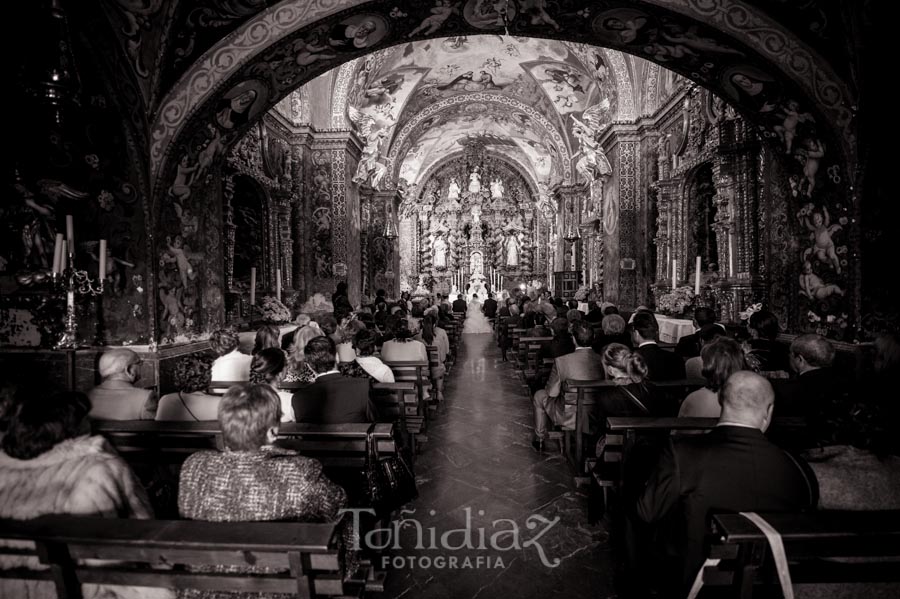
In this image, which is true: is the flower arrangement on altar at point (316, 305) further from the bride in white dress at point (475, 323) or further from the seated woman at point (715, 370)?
the seated woman at point (715, 370)

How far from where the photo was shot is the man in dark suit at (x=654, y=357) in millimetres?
4410

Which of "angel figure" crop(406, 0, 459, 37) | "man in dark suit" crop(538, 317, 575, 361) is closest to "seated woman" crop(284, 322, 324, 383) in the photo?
"man in dark suit" crop(538, 317, 575, 361)

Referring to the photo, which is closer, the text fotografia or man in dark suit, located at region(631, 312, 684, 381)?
the text fotografia

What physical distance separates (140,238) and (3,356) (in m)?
1.65

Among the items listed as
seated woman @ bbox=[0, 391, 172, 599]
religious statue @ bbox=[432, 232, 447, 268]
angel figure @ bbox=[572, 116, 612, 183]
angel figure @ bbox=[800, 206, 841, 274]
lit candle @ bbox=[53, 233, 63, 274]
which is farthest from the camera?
religious statue @ bbox=[432, 232, 447, 268]

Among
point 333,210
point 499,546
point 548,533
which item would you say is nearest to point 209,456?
point 499,546

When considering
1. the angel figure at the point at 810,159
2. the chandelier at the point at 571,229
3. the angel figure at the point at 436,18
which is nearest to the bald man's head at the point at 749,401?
the angel figure at the point at 810,159

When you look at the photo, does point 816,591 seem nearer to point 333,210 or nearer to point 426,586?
point 426,586

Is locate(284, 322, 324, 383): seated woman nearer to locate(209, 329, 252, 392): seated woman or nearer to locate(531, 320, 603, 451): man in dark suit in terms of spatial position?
locate(209, 329, 252, 392): seated woman

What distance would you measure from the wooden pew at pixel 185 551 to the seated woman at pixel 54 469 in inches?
5.7

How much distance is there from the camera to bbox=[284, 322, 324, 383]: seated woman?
4.03 m

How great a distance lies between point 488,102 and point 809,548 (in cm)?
1797

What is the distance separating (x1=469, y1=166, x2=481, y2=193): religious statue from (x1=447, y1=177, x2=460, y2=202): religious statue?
71 cm

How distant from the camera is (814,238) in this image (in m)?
5.30
